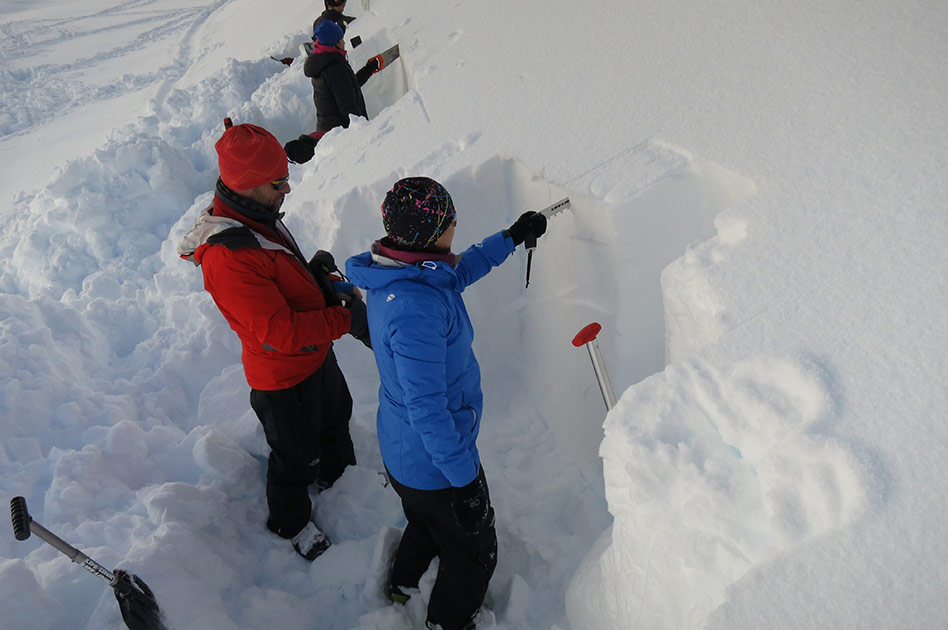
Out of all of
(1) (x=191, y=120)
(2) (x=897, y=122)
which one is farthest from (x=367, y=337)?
(1) (x=191, y=120)

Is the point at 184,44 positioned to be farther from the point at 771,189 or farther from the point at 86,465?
the point at 771,189

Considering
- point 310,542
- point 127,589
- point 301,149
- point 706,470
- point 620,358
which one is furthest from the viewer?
point 301,149

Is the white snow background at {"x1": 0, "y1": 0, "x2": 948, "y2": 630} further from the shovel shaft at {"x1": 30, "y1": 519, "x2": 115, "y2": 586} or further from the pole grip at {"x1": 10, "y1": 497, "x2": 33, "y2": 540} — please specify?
the pole grip at {"x1": 10, "y1": 497, "x2": 33, "y2": 540}

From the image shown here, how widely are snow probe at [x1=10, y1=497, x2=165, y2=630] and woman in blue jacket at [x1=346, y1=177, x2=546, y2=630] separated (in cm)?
89

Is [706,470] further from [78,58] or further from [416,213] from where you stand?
[78,58]

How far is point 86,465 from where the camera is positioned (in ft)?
8.65

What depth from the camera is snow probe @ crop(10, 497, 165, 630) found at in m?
1.74

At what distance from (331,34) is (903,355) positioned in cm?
446

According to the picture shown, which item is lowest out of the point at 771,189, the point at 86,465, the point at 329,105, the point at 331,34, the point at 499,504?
the point at 499,504

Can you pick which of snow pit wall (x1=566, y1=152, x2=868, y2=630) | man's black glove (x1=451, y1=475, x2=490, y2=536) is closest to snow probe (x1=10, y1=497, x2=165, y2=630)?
man's black glove (x1=451, y1=475, x2=490, y2=536)

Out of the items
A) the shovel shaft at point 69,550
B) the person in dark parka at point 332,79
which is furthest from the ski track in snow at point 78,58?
the shovel shaft at point 69,550

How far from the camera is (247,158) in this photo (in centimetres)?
193

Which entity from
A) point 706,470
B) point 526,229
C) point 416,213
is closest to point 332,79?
point 526,229

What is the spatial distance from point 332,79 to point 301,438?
3362 millimetres
